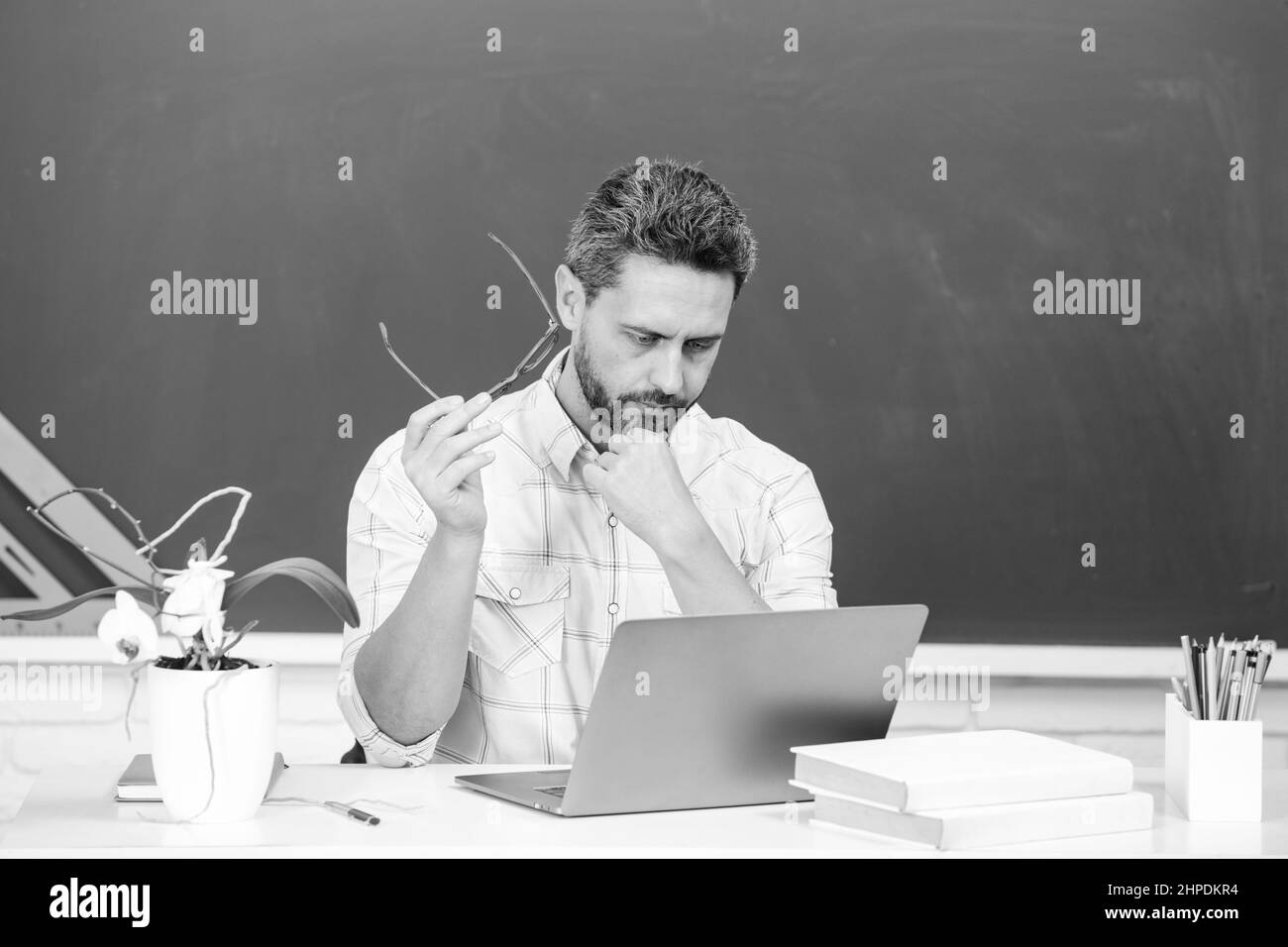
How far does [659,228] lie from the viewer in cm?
175

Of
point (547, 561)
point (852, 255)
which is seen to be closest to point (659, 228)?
point (547, 561)

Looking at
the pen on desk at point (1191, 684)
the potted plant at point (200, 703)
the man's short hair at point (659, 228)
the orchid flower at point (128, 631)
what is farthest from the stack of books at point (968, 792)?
the man's short hair at point (659, 228)

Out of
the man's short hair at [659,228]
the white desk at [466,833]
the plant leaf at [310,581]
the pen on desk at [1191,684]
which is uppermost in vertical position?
the man's short hair at [659,228]

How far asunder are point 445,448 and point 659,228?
566 mm

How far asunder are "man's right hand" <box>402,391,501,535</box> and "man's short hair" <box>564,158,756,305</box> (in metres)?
0.51

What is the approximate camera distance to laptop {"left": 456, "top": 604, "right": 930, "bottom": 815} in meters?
1.11

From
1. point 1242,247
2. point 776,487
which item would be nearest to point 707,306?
point 776,487

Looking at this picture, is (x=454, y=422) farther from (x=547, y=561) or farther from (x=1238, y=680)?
(x=1238, y=680)

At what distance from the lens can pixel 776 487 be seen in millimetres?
1974

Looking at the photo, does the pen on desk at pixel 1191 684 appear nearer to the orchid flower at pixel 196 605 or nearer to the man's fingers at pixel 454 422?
the man's fingers at pixel 454 422

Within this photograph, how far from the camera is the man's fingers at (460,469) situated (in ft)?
4.36

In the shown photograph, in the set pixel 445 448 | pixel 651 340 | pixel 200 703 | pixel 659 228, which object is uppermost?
pixel 659 228

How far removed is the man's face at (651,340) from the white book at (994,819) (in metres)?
0.74

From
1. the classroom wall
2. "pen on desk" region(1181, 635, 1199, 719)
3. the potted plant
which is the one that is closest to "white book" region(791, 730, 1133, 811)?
"pen on desk" region(1181, 635, 1199, 719)
